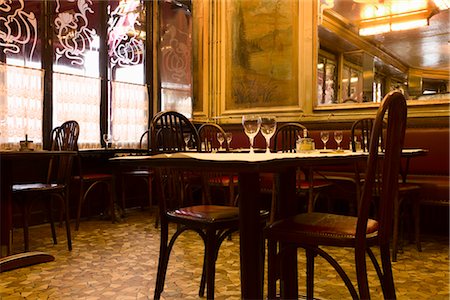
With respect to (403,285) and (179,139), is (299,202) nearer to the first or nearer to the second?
(403,285)

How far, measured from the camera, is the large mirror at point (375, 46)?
15.0 ft

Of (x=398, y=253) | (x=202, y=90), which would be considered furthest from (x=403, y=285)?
(x=202, y=90)

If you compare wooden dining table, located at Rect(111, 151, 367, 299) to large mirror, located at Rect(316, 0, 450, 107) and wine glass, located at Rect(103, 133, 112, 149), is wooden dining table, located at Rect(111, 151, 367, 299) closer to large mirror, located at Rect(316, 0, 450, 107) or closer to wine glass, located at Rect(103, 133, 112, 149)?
large mirror, located at Rect(316, 0, 450, 107)

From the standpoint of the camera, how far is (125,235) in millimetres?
3830

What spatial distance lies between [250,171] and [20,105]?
3924mm

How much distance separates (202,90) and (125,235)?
2.66 metres

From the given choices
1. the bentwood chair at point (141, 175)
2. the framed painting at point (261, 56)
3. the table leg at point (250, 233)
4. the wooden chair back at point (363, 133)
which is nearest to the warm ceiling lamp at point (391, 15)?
the framed painting at point (261, 56)

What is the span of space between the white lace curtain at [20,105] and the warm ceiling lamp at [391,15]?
147 inches

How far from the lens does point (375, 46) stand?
4957 millimetres

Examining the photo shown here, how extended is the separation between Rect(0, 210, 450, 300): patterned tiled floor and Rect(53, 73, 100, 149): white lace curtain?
1562mm

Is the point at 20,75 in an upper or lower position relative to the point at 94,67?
lower

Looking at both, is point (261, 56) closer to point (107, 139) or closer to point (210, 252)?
point (107, 139)

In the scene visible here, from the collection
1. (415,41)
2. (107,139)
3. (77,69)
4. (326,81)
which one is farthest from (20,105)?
(415,41)

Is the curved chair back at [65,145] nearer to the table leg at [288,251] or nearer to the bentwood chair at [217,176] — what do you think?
the bentwood chair at [217,176]
